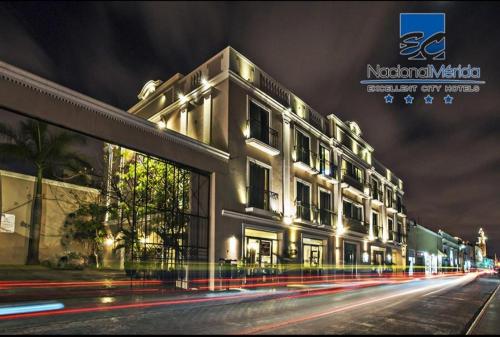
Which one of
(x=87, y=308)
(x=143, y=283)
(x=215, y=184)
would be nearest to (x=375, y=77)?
(x=215, y=184)

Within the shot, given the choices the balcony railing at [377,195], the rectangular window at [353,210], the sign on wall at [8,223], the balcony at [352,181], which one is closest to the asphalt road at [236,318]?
the sign on wall at [8,223]

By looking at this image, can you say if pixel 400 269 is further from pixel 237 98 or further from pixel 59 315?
pixel 59 315

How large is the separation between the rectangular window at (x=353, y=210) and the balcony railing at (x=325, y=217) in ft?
12.3

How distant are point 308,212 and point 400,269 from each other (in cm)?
2292

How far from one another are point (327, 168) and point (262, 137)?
8.64 m

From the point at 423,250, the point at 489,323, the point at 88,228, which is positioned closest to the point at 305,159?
the point at 88,228

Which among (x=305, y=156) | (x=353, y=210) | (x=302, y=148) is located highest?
(x=302, y=148)

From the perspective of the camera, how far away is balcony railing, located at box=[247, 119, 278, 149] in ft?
73.7

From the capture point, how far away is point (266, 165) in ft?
75.9

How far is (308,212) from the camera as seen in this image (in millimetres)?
26844

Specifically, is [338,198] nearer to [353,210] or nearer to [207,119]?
[353,210]

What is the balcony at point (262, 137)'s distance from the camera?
21891mm

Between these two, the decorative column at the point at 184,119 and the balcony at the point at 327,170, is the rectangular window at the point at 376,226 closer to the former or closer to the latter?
the balcony at the point at 327,170

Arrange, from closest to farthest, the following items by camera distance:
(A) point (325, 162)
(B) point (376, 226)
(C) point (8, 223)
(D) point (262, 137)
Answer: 1. (C) point (8, 223)
2. (D) point (262, 137)
3. (A) point (325, 162)
4. (B) point (376, 226)
